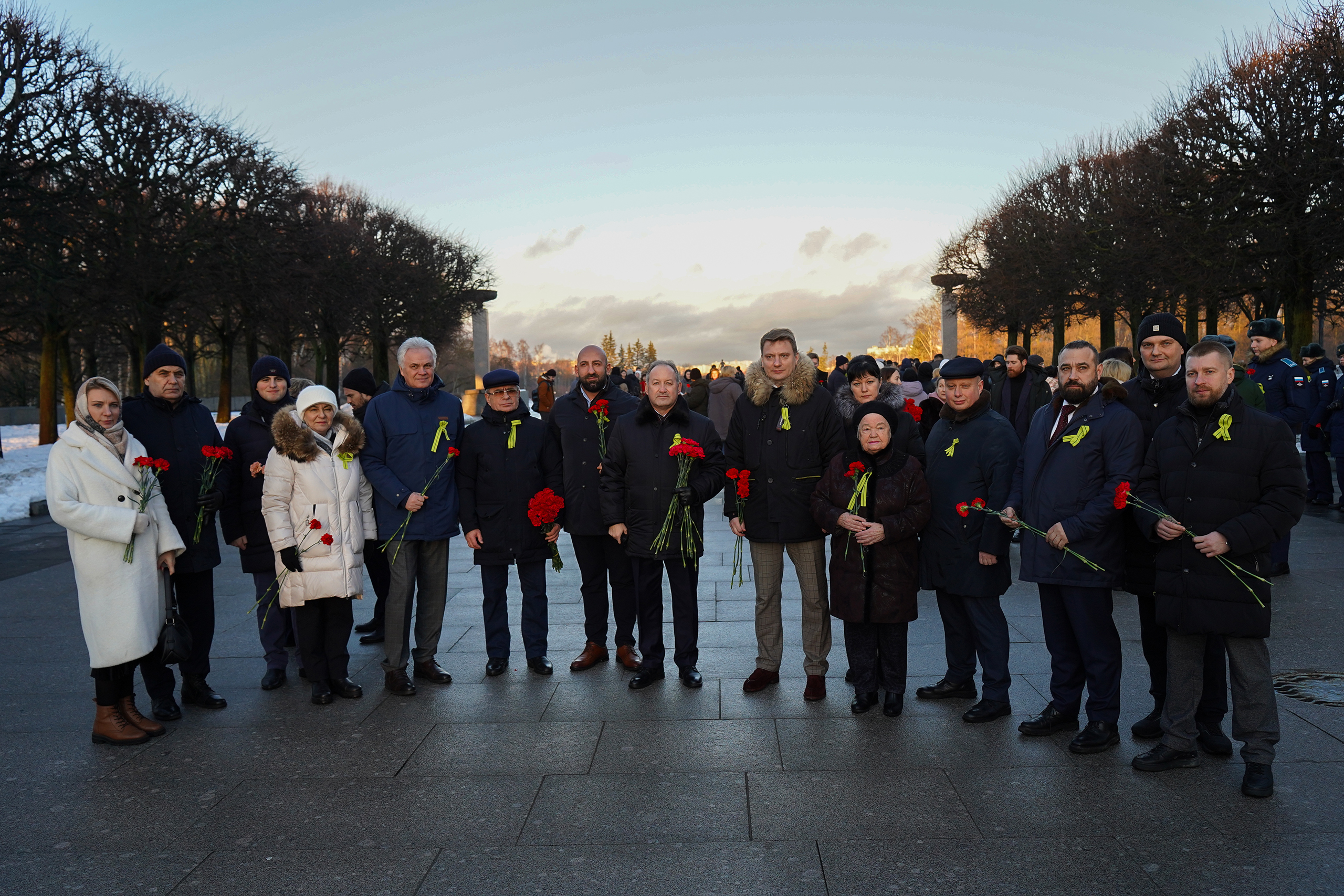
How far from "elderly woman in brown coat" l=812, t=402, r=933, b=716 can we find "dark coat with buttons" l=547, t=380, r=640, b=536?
164 cm

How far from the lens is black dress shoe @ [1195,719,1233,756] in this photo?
15.3 feet

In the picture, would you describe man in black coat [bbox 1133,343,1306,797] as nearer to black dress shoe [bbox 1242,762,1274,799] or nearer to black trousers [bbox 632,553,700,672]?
black dress shoe [bbox 1242,762,1274,799]

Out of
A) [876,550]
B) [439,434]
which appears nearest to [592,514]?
[439,434]

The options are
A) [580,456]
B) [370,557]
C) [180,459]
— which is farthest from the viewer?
[370,557]

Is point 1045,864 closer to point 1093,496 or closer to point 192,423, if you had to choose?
point 1093,496

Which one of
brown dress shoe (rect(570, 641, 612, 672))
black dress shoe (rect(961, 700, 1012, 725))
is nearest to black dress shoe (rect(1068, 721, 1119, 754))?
black dress shoe (rect(961, 700, 1012, 725))

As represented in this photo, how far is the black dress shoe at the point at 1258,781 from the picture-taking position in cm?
419

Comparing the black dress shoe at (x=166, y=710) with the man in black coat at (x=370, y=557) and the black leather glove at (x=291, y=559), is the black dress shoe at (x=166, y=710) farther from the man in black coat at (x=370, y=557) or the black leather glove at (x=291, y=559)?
the man in black coat at (x=370, y=557)

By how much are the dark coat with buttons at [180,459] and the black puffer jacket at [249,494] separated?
27 cm

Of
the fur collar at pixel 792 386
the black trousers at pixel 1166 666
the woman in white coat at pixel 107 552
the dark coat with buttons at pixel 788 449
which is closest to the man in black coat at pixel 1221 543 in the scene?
the black trousers at pixel 1166 666

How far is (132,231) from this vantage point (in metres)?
24.8

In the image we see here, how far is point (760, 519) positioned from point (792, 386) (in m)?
Result: 0.81

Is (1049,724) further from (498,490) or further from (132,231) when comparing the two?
(132,231)

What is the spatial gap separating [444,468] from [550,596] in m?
2.76
